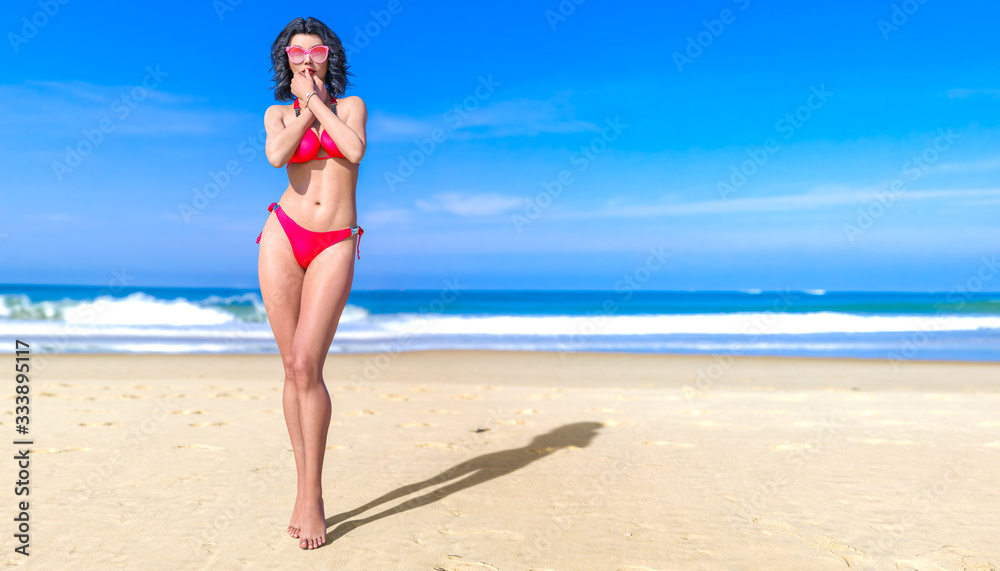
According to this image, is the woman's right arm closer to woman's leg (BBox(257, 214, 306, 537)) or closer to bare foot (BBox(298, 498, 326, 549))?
woman's leg (BBox(257, 214, 306, 537))

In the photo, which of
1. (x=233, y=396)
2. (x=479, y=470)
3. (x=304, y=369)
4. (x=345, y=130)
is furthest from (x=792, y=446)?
(x=233, y=396)

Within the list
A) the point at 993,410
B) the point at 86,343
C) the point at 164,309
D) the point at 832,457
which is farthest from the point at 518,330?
the point at 832,457

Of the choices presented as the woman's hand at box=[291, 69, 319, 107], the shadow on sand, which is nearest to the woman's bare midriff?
the woman's hand at box=[291, 69, 319, 107]

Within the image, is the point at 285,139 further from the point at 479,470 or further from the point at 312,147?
the point at 479,470

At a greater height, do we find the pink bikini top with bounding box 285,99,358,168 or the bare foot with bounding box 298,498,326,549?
the pink bikini top with bounding box 285,99,358,168

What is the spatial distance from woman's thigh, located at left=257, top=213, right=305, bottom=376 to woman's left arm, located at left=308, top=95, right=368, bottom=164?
1.61 ft

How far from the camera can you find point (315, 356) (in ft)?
9.66

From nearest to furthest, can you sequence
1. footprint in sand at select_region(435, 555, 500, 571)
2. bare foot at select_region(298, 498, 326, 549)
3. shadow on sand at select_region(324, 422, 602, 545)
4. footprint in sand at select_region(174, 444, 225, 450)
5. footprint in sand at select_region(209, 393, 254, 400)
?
footprint in sand at select_region(435, 555, 500, 571)
bare foot at select_region(298, 498, 326, 549)
shadow on sand at select_region(324, 422, 602, 545)
footprint in sand at select_region(174, 444, 225, 450)
footprint in sand at select_region(209, 393, 254, 400)

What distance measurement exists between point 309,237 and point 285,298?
321 millimetres

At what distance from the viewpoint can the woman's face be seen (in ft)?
10.0

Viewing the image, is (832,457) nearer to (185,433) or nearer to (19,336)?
(185,433)

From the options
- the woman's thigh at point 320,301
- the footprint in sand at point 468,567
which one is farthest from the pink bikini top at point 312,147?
the footprint in sand at point 468,567

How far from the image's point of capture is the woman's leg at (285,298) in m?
3.03

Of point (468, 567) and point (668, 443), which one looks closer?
point (468, 567)
